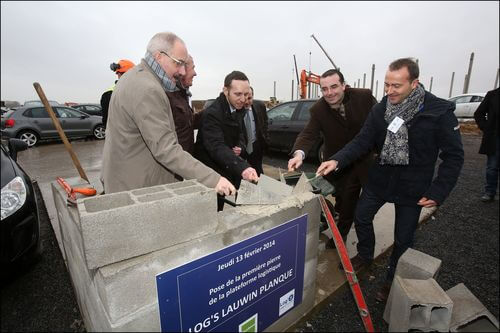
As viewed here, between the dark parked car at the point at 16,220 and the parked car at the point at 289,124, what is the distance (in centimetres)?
524

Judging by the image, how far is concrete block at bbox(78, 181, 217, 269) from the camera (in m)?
1.04

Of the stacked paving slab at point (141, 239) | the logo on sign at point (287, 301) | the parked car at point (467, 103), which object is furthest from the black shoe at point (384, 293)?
the parked car at point (467, 103)

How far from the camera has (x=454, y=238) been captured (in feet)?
10.6

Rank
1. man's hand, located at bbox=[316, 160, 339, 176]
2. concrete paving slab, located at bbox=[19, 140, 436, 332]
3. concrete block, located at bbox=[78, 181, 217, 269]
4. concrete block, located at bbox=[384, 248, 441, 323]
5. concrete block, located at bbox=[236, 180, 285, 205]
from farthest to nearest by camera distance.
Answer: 1. concrete paving slab, located at bbox=[19, 140, 436, 332]
2. man's hand, located at bbox=[316, 160, 339, 176]
3. concrete block, located at bbox=[384, 248, 441, 323]
4. concrete block, located at bbox=[236, 180, 285, 205]
5. concrete block, located at bbox=[78, 181, 217, 269]

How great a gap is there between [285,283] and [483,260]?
7.88ft

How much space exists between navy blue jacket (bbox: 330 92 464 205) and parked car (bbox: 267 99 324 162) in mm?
4081

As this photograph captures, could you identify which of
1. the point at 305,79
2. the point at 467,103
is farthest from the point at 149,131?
the point at 467,103

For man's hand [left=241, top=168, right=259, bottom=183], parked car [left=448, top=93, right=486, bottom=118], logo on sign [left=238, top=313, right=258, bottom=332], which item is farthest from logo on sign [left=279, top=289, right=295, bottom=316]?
parked car [left=448, top=93, right=486, bottom=118]

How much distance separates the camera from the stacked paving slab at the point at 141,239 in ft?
3.45

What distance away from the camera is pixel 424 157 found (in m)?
1.97

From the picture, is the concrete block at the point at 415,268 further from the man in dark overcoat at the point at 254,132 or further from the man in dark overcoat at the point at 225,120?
the man in dark overcoat at the point at 254,132

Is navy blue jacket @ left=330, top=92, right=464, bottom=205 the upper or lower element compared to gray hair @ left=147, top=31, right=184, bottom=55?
lower

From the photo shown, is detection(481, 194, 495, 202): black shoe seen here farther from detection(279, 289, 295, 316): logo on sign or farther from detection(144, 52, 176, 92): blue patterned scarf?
detection(144, 52, 176, 92): blue patterned scarf

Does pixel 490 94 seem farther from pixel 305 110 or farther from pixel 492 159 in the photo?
pixel 305 110
